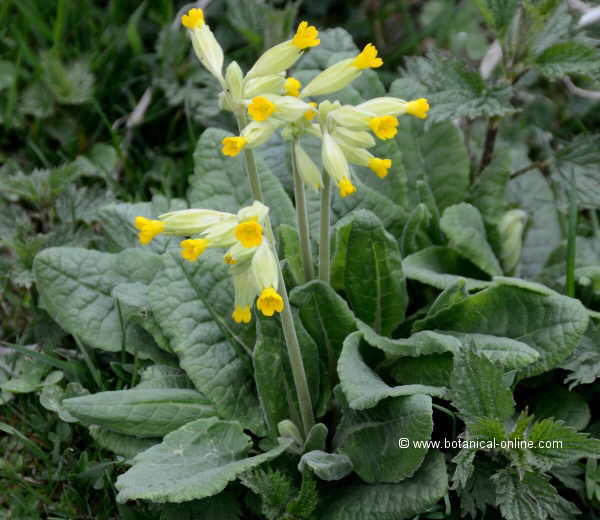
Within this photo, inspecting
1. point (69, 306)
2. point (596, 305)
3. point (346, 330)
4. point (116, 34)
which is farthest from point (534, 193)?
point (116, 34)

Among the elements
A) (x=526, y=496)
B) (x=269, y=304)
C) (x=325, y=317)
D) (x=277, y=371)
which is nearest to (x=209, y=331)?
(x=277, y=371)

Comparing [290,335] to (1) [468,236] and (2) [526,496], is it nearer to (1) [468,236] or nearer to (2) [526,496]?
(2) [526,496]

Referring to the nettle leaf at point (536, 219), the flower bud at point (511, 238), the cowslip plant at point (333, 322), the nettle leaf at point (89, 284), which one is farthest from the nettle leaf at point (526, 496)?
the nettle leaf at point (89, 284)

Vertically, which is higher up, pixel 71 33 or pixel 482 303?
pixel 71 33

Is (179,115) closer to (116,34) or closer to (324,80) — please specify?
(116,34)

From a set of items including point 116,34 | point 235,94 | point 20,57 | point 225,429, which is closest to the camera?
point 235,94

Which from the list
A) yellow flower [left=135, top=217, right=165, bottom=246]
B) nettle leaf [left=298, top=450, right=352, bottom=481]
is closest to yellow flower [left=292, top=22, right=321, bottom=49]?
yellow flower [left=135, top=217, right=165, bottom=246]

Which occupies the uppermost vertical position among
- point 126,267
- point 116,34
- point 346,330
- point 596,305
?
point 116,34
